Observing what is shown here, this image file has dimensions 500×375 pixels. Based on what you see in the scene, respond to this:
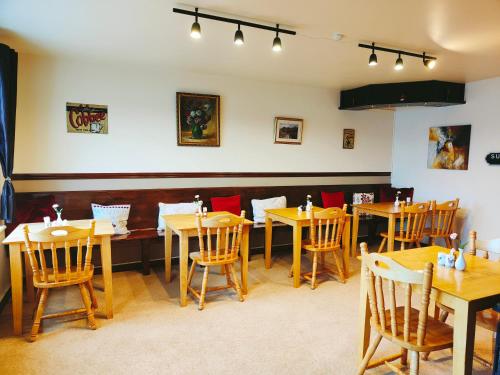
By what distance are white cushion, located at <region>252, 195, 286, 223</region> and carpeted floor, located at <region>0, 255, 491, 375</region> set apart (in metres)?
1.39

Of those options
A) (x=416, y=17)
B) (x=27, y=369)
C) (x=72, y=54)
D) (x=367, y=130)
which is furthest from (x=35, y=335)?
(x=367, y=130)

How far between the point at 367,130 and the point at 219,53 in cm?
336

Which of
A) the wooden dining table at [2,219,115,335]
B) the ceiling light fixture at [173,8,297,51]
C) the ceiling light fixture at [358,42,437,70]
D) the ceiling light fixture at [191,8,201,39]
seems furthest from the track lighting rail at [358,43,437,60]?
the wooden dining table at [2,219,115,335]

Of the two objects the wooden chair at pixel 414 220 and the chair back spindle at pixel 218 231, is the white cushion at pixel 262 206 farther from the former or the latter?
the wooden chair at pixel 414 220

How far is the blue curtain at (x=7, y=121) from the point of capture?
332 cm

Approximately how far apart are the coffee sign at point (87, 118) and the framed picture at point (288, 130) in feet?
8.04

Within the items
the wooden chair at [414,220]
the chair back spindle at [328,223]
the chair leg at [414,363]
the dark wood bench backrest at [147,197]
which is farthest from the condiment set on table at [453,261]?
the dark wood bench backrest at [147,197]

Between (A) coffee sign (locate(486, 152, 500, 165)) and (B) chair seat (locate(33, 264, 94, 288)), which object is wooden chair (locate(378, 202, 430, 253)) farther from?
(B) chair seat (locate(33, 264, 94, 288))

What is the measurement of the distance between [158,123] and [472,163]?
452 centimetres

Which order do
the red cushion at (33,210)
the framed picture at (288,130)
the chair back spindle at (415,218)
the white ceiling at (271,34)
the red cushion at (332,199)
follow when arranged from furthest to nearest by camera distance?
the red cushion at (332,199)
the framed picture at (288,130)
the chair back spindle at (415,218)
the red cushion at (33,210)
the white ceiling at (271,34)

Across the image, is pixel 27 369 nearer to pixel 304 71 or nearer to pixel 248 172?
pixel 248 172

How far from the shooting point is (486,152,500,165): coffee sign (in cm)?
466

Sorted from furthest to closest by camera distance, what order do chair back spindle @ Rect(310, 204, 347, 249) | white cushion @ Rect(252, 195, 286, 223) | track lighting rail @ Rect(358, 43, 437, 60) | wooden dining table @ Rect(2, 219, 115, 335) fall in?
white cushion @ Rect(252, 195, 286, 223) < chair back spindle @ Rect(310, 204, 347, 249) < track lighting rail @ Rect(358, 43, 437, 60) < wooden dining table @ Rect(2, 219, 115, 335)

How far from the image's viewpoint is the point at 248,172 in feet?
17.0
